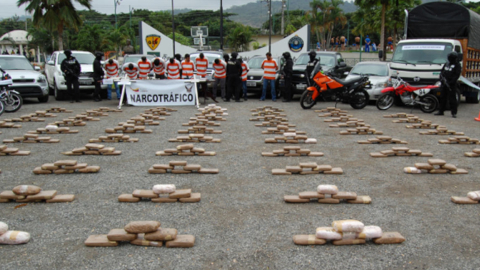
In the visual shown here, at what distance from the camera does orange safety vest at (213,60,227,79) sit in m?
16.4

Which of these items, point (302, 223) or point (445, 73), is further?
point (445, 73)

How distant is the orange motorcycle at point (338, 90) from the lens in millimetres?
14328

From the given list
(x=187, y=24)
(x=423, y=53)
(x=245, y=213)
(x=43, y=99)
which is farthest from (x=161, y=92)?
(x=187, y=24)

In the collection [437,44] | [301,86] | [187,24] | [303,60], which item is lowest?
[301,86]

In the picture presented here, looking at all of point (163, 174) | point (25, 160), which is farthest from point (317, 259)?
point (25, 160)

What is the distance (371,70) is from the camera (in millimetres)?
16688

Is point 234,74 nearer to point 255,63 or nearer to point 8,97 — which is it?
point 255,63

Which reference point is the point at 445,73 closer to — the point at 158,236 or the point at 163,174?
the point at 163,174

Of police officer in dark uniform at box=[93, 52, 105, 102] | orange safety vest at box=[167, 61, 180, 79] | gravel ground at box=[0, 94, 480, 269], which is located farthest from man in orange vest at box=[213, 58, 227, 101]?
gravel ground at box=[0, 94, 480, 269]

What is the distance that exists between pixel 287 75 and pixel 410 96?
4.36 metres

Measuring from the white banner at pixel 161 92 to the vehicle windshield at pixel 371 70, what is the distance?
21.3ft

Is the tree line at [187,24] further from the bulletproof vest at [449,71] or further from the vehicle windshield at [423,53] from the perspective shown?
the bulletproof vest at [449,71]

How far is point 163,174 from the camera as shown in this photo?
20.9ft

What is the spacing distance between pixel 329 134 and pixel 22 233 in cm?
715
